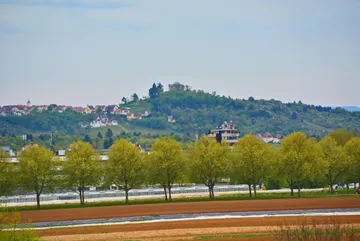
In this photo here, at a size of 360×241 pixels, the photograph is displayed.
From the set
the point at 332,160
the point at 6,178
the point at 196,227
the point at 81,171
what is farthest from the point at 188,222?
the point at 332,160

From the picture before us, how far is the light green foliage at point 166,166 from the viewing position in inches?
4769

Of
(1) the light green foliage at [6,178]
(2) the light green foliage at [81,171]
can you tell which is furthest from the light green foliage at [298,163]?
(1) the light green foliage at [6,178]

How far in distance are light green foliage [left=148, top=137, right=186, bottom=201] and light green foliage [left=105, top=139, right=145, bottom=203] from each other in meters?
1.60

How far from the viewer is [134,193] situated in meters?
140

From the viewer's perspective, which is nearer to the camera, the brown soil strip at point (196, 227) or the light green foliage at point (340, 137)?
the brown soil strip at point (196, 227)

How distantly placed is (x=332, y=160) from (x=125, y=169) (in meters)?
31.9

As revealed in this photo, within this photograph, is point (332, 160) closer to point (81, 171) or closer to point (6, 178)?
point (81, 171)

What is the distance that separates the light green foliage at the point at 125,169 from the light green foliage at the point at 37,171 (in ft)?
27.9

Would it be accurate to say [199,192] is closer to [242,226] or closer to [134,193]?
[134,193]

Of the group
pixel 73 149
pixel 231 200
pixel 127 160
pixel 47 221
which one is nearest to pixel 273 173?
pixel 231 200

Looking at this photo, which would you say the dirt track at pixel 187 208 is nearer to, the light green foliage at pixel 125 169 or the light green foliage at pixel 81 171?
the light green foliage at pixel 125 169

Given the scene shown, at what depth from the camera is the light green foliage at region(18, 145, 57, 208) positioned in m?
116

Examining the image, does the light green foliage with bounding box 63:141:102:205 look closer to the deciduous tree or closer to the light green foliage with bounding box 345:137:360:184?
the deciduous tree

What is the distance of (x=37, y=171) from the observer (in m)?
117
